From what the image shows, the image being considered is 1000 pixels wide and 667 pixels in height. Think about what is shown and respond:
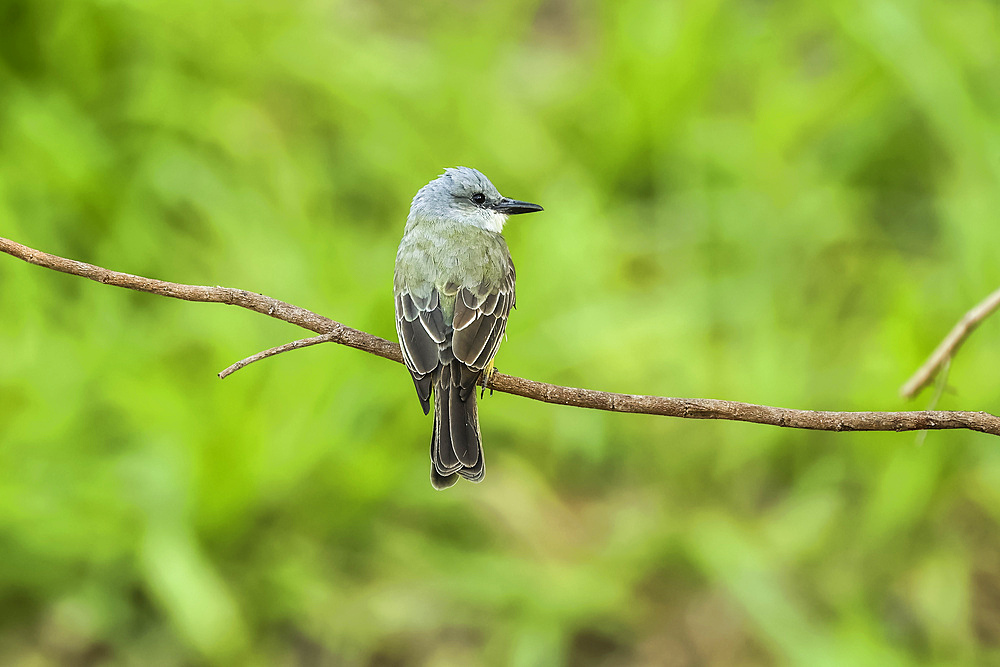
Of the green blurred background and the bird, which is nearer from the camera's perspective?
the bird

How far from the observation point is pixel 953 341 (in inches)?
67.8

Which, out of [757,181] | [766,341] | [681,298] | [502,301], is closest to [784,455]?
[766,341]

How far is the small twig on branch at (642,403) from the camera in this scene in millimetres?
A: 1402

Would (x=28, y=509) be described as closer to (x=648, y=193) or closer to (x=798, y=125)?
(x=648, y=193)

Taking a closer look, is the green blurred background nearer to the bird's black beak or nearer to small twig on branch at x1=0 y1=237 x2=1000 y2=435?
the bird's black beak

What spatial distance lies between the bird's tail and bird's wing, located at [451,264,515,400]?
2 cm

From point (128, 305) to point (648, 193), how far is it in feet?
8.55

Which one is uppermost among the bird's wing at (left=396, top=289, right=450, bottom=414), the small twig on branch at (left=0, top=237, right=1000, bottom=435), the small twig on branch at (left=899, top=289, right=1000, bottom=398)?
the bird's wing at (left=396, top=289, right=450, bottom=414)

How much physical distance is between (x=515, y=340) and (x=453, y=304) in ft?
5.69

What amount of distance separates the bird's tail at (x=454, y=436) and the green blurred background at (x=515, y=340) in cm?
149

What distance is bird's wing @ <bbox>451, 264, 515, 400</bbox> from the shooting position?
1.95 meters

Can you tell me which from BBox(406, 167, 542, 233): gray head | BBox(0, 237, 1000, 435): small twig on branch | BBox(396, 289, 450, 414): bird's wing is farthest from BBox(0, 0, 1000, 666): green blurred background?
BBox(0, 237, 1000, 435): small twig on branch

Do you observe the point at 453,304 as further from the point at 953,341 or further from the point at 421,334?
the point at 953,341

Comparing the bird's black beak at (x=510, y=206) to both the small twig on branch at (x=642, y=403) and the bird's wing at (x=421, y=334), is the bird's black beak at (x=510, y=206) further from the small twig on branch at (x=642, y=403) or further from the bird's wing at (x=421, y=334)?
the small twig on branch at (x=642, y=403)
